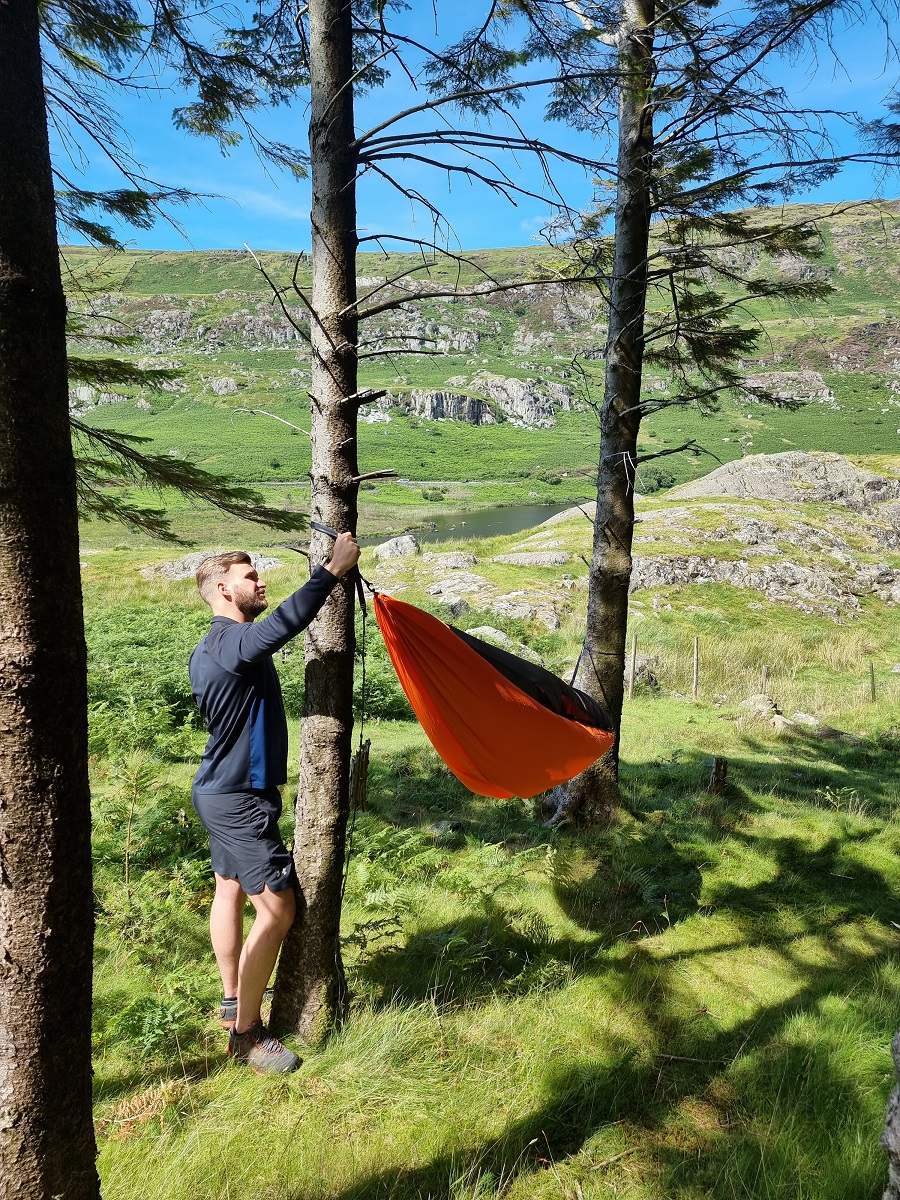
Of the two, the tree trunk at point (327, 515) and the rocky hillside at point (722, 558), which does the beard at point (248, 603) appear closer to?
the tree trunk at point (327, 515)

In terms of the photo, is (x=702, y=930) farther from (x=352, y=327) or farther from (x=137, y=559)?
(x=137, y=559)

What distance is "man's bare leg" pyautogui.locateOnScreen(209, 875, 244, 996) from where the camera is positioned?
9.20 feet

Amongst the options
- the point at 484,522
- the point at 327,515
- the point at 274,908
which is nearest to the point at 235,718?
the point at 274,908

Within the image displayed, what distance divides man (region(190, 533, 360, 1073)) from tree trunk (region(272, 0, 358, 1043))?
0.15 meters

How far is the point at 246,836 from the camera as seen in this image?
2768mm

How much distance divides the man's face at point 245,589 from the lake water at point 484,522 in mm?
39498

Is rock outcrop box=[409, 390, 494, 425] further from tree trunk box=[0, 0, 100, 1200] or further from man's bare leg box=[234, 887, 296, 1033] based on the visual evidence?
tree trunk box=[0, 0, 100, 1200]

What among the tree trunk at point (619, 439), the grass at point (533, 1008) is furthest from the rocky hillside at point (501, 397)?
the grass at point (533, 1008)

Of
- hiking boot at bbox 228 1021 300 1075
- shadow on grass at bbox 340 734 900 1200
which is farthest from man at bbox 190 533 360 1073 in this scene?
shadow on grass at bbox 340 734 900 1200

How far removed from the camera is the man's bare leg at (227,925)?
2.80 m

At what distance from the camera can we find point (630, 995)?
11.3 ft

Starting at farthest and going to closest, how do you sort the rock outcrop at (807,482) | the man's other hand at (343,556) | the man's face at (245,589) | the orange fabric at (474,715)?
the rock outcrop at (807,482) < the orange fabric at (474,715) < the man's face at (245,589) < the man's other hand at (343,556)

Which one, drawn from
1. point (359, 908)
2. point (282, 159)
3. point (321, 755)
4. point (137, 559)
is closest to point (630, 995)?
point (359, 908)

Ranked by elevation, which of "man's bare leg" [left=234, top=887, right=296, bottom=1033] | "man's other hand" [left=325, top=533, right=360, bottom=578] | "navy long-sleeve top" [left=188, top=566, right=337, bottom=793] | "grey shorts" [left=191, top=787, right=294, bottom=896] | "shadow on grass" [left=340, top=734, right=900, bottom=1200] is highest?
"man's other hand" [left=325, top=533, right=360, bottom=578]
